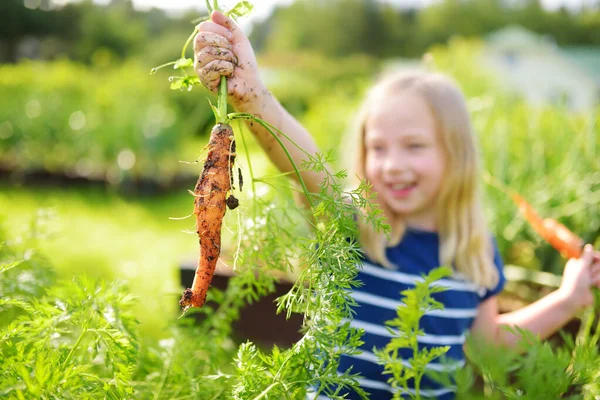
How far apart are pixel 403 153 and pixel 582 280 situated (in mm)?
578

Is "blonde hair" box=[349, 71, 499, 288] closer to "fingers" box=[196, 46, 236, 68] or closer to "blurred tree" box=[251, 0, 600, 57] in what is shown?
"fingers" box=[196, 46, 236, 68]

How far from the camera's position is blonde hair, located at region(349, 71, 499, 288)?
1.58m

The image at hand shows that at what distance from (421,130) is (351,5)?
153 ft

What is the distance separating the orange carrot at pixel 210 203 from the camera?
785 mm

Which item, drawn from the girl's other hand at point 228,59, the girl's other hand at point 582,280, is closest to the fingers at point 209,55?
the girl's other hand at point 228,59

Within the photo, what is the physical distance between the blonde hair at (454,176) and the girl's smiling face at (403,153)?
6 centimetres

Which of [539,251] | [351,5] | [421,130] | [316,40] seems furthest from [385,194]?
[351,5]

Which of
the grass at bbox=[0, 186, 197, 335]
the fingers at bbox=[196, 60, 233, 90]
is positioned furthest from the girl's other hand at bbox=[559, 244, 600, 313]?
the grass at bbox=[0, 186, 197, 335]

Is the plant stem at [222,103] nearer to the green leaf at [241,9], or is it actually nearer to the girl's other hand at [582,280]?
the green leaf at [241,9]

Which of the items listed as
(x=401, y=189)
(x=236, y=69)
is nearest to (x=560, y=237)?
(x=401, y=189)

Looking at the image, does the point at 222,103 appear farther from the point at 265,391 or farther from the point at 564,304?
the point at 564,304

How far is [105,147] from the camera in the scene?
6.14 metres

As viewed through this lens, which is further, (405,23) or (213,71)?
(405,23)

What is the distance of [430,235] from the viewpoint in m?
1.63
